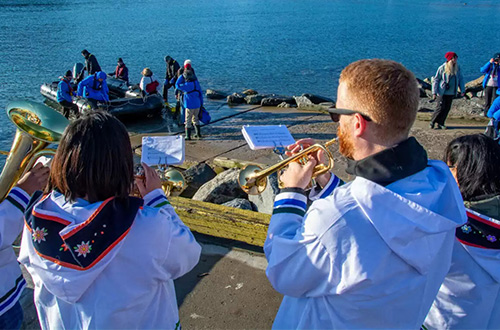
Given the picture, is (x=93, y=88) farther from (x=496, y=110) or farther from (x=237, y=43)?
(x=237, y=43)

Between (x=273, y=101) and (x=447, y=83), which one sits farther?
(x=273, y=101)

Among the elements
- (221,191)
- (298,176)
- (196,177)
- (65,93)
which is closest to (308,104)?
(65,93)

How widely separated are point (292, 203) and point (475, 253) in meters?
0.98

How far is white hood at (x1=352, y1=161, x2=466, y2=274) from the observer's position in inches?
62.0

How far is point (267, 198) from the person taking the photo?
5324 millimetres

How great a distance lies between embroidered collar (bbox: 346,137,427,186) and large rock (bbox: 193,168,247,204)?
4.02 m

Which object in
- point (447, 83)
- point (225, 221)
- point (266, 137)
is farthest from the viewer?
point (447, 83)

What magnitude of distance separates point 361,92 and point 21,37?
35.2 m

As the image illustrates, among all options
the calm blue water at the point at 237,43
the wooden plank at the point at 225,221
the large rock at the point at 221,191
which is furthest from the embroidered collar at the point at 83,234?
the calm blue water at the point at 237,43

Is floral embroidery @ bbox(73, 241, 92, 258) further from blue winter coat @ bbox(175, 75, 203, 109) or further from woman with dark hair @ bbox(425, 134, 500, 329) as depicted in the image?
blue winter coat @ bbox(175, 75, 203, 109)

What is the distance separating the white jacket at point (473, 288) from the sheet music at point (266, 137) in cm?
150

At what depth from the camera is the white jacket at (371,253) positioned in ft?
5.22

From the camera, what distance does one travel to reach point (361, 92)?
1769 millimetres

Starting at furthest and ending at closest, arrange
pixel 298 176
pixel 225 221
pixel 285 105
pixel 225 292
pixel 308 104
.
Answer: pixel 285 105 < pixel 308 104 < pixel 225 221 < pixel 225 292 < pixel 298 176
